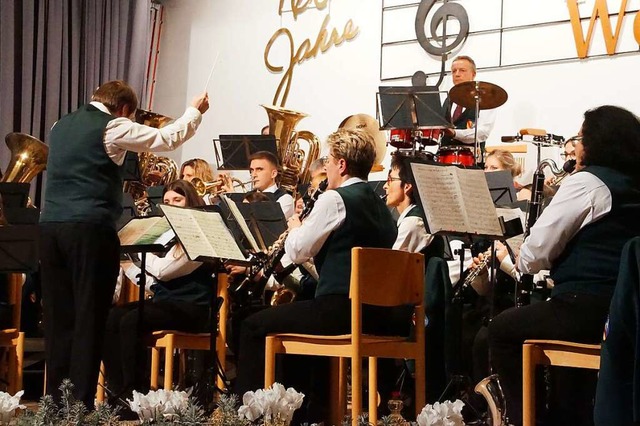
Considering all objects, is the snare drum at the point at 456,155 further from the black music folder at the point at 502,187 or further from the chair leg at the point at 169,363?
the chair leg at the point at 169,363

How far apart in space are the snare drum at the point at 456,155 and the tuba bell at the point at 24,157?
2.94 m

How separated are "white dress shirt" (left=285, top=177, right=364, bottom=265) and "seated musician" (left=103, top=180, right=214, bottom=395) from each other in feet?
2.58

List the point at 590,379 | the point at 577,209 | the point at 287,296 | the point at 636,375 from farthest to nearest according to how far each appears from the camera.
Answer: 1. the point at 287,296
2. the point at 590,379
3. the point at 577,209
4. the point at 636,375

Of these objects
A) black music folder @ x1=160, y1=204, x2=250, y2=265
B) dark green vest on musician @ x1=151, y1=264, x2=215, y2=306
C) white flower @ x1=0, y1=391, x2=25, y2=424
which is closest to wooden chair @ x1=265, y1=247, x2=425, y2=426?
black music folder @ x1=160, y1=204, x2=250, y2=265

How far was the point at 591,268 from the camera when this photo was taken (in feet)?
11.3

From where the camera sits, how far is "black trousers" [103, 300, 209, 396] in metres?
4.68

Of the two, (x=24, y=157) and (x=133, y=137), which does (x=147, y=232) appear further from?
(x=24, y=157)

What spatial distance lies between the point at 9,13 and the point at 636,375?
8.05m

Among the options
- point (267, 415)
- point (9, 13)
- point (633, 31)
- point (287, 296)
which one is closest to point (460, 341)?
point (287, 296)

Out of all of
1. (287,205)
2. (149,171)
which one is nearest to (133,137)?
(287,205)

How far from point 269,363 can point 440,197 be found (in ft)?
3.11

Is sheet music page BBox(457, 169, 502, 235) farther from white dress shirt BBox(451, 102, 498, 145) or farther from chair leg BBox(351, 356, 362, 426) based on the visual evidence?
white dress shirt BBox(451, 102, 498, 145)

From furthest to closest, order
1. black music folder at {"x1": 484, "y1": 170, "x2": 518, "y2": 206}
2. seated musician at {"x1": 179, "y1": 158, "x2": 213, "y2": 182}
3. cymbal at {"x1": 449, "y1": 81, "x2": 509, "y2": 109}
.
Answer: seated musician at {"x1": 179, "y1": 158, "x2": 213, "y2": 182} → cymbal at {"x1": 449, "y1": 81, "x2": 509, "y2": 109} → black music folder at {"x1": 484, "y1": 170, "x2": 518, "y2": 206}

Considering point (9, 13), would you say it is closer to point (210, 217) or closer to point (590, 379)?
point (210, 217)
